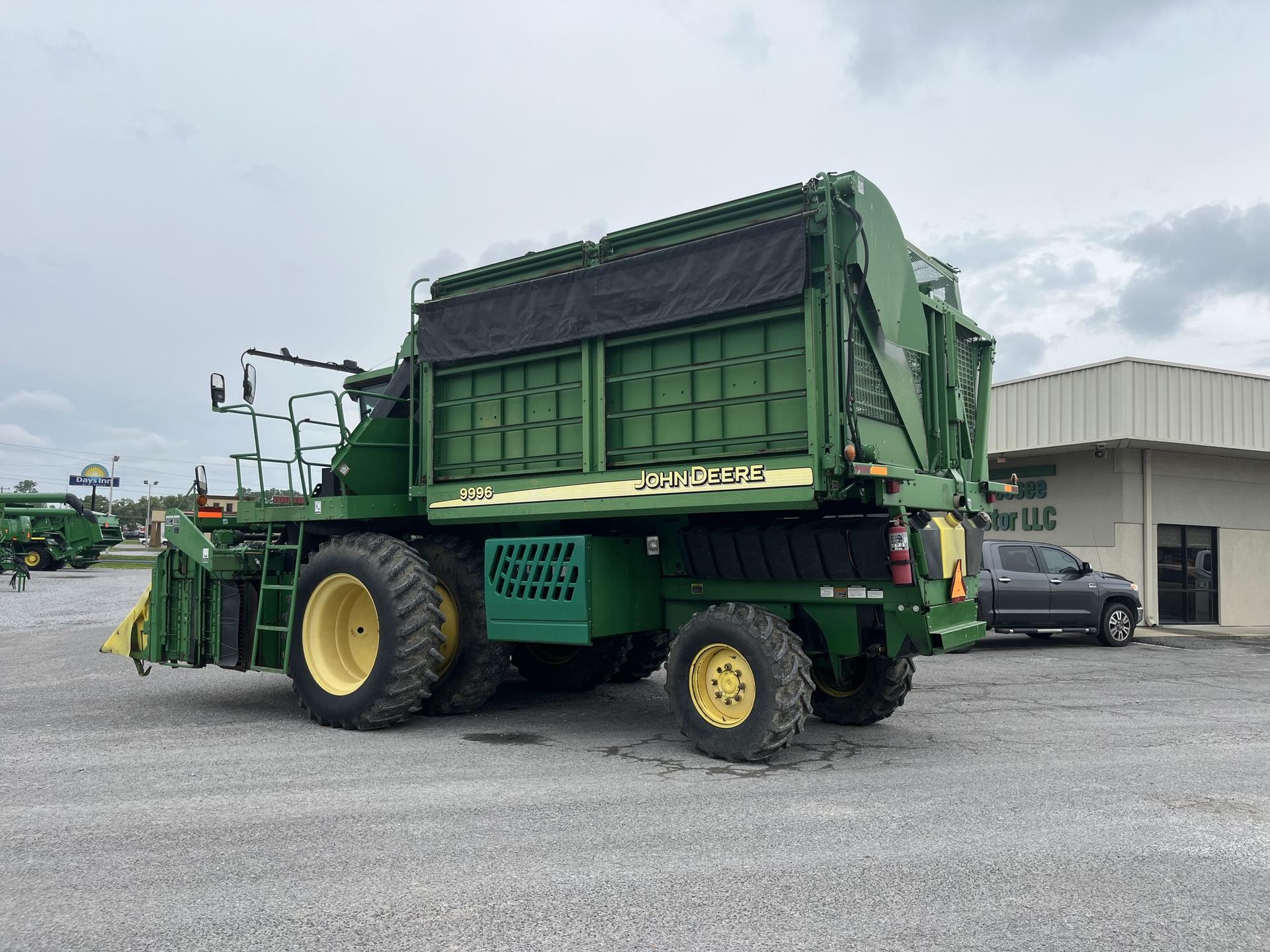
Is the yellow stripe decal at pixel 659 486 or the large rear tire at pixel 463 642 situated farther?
the large rear tire at pixel 463 642

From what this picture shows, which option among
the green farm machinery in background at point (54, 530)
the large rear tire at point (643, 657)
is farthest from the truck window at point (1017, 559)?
the green farm machinery in background at point (54, 530)

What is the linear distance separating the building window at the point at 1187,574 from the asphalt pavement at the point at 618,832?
11.8 meters

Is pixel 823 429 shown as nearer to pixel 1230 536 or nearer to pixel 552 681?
pixel 552 681

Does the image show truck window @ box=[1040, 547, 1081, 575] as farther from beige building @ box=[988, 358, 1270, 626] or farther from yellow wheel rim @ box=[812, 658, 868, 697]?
yellow wheel rim @ box=[812, 658, 868, 697]

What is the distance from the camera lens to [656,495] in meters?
6.73

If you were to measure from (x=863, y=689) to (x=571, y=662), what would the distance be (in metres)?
3.10

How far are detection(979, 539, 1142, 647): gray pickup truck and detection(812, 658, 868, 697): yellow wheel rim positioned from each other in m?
7.81

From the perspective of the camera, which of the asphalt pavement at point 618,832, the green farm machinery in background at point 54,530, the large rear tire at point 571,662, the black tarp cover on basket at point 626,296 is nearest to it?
the asphalt pavement at point 618,832

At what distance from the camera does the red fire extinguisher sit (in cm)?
612

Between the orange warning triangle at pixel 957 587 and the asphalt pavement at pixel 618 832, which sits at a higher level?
Result: the orange warning triangle at pixel 957 587

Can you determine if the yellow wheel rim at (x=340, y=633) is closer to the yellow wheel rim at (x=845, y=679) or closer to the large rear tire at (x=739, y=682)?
the large rear tire at (x=739, y=682)

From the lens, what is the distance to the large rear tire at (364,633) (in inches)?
290

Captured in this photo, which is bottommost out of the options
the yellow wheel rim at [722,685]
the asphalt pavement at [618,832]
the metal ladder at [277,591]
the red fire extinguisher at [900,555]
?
the asphalt pavement at [618,832]

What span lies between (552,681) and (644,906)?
6006 millimetres
